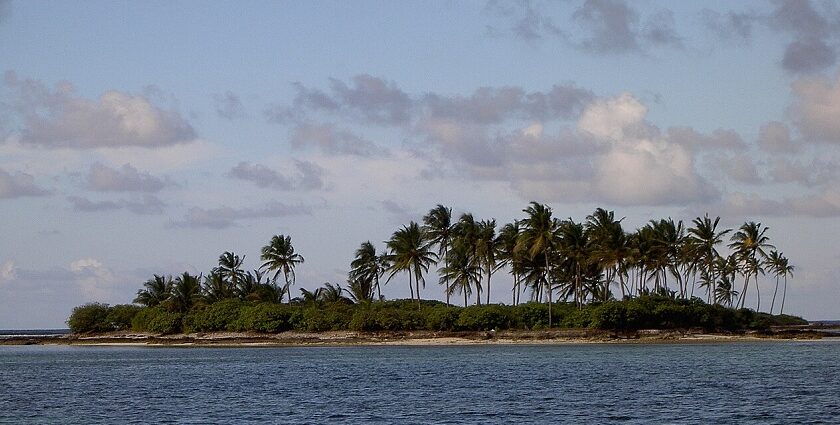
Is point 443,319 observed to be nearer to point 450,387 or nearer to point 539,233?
point 539,233

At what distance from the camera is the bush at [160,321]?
392ft

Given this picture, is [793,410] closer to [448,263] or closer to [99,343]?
[448,263]

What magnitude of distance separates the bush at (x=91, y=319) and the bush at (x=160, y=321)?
8685mm

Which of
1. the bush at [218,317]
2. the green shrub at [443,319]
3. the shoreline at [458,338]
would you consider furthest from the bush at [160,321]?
the green shrub at [443,319]

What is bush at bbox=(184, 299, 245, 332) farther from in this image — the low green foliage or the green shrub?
the green shrub

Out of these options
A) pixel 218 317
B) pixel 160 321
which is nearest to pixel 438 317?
pixel 218 317

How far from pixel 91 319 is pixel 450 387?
8823 cm

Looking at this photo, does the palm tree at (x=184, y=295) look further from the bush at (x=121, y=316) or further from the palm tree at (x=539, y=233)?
the palm tree at (x=539, y=233)

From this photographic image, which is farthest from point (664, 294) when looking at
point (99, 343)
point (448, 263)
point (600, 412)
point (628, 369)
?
point (600, 412)

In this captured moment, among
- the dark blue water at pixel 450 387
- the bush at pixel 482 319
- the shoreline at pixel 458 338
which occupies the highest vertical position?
the bush at pixel 482 319

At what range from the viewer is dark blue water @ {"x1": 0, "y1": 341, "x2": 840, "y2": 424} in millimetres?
41156

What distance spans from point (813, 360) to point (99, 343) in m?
83.3

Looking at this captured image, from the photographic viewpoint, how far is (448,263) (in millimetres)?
111812

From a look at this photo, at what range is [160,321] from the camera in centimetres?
11994
